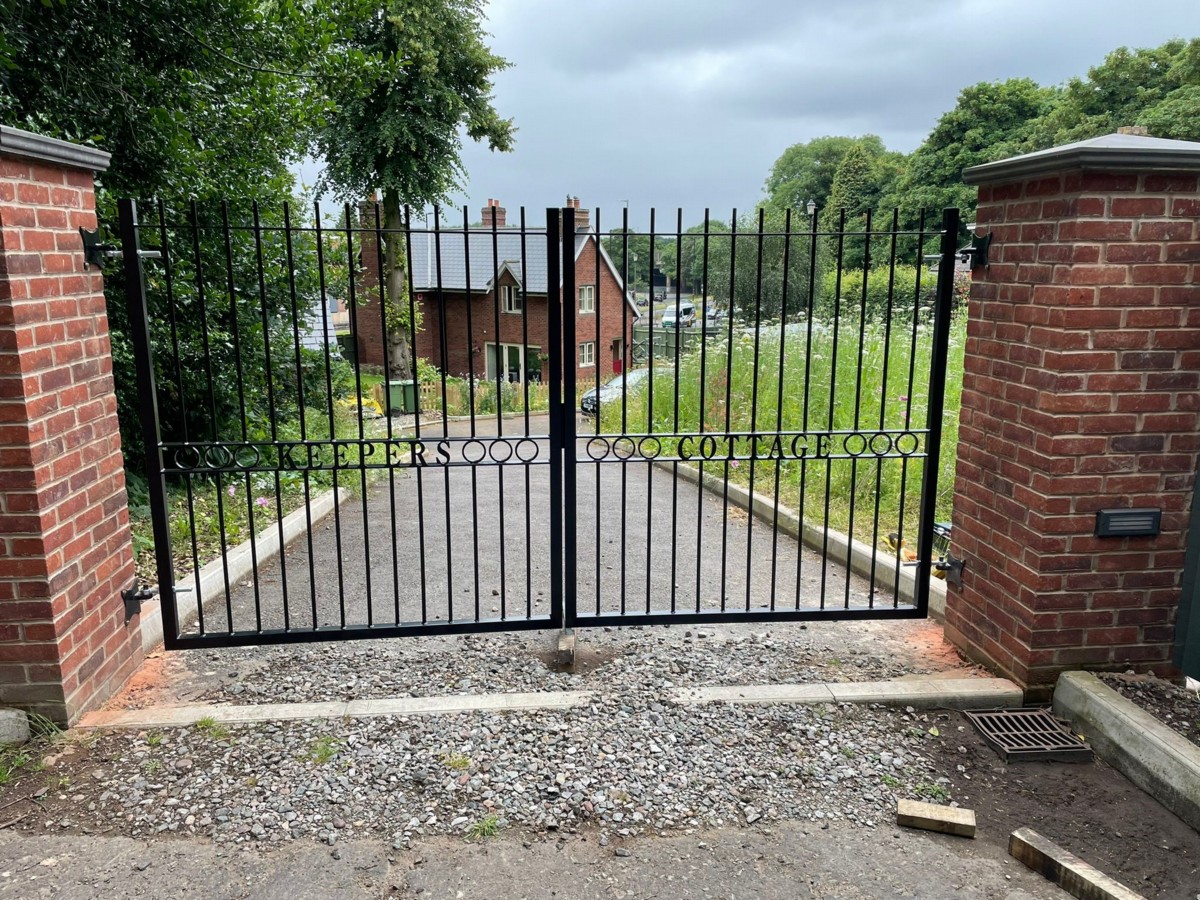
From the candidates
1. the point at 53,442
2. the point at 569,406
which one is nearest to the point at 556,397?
the point at 569,406

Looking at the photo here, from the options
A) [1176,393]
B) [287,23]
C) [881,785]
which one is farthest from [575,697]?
[287,23]

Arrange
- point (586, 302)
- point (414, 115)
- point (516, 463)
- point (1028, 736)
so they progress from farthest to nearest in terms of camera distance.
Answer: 1. point (586, 302)
2. point (414, 115)
3. point (516, 463)
4. point (1028, 736)

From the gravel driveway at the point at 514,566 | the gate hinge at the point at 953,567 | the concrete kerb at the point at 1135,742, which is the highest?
the gate hinge at the point at 953,567

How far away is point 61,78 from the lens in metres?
5.16

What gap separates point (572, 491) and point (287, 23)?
190 inches

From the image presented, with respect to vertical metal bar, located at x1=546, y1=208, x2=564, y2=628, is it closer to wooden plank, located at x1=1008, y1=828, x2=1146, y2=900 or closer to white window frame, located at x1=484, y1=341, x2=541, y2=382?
white window frame, located at x1=484, y1=341, x2=541, y2=382

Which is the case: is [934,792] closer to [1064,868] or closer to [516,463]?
[1064,868]

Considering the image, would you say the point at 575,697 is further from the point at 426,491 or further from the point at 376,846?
the point at 426,491

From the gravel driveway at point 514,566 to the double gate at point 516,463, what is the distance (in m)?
0.03

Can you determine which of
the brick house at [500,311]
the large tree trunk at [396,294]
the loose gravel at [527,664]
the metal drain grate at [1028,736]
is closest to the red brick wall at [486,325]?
the brick house at [500,311]

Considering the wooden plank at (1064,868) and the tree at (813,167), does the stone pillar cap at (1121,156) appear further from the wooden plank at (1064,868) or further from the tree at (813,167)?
the tree at (813,167)

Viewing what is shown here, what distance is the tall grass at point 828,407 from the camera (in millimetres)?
6238

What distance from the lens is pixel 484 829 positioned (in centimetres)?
265

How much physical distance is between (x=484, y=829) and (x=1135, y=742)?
2426 mm
